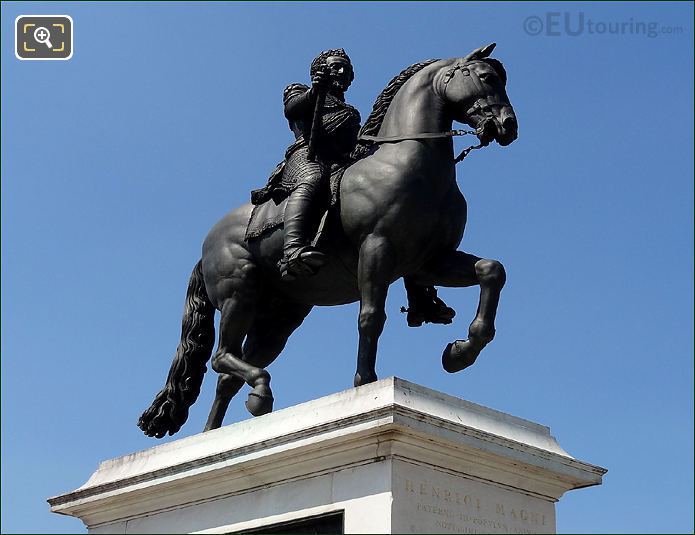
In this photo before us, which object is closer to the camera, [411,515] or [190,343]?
[411,515]

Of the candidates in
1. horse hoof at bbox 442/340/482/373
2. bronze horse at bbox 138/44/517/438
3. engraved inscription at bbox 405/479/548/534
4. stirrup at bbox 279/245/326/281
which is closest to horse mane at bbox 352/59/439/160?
bronze horse at bbox 138/44/517/438

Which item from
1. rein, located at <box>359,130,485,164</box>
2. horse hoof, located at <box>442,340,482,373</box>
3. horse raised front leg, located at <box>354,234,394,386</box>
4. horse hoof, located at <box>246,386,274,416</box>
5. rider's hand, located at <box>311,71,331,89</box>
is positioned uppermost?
rider's hand, located at <box>311,71,331,89</box>

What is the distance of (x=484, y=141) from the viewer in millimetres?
10305

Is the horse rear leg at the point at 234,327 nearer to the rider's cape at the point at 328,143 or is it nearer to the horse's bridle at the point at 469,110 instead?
the rider's cape at the point at 328,143

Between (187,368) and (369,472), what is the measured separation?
143 inches

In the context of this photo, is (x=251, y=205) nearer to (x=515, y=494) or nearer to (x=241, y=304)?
(x=241, y=304)

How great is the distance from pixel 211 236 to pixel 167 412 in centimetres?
179

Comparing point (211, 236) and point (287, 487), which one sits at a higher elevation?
point (211, 236)

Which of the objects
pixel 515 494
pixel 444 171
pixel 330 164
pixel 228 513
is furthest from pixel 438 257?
pixel 228 513

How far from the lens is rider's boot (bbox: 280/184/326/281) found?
33.4ft

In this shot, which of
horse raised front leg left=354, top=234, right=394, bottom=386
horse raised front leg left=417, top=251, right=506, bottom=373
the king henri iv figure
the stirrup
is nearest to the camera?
horse raised front leg left=417, top=251, right=506, bottom=373

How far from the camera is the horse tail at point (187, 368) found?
11742 mm

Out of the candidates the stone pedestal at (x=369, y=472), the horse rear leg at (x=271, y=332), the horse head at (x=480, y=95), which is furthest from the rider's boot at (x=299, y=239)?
the horse head at (x=480, y=95)

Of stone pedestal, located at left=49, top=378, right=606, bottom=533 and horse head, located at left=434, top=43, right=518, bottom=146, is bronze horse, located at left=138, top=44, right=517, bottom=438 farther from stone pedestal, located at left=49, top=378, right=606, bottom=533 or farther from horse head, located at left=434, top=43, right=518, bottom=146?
stone pedestal, located at left=49, top=378, right=606, bottom=533
